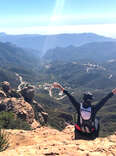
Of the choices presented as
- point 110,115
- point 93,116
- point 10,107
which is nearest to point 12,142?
point 93,116

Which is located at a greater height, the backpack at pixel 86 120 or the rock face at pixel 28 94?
the backpack at pixel 86 120

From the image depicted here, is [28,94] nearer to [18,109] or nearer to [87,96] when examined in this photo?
[18,109]

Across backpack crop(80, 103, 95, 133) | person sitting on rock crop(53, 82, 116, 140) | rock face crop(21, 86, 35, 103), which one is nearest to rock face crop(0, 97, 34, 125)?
rock face crop(21, 86, 35, 103)

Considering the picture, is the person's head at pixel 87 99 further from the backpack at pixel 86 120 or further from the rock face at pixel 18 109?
the rock face at pixel 18 109

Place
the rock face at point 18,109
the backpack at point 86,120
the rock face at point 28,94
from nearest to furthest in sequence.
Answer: the backpack at point 86,120
the rock face at point 18,109
the rock face at point 28,94

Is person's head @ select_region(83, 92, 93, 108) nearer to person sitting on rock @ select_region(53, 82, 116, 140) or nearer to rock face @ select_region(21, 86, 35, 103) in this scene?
person sitting on rock @ select_region(53, 82, 116, 140)

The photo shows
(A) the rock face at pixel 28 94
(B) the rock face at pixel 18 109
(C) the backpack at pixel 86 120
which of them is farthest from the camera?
(A) the rock face at pixel 28 94

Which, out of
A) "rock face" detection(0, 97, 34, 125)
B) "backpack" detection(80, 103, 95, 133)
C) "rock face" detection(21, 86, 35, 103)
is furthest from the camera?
"rock face" detection(21, 86, 35, 103)

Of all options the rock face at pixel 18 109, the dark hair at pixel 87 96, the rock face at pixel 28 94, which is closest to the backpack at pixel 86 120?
the dark hair at pixel 87 96

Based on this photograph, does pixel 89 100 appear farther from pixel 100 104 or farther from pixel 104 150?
pixel 104 150

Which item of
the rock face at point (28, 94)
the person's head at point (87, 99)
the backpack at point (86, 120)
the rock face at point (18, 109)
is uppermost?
the person's head at point (87, 99)

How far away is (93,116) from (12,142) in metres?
6.63

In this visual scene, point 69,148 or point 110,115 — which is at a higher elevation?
point 69,148

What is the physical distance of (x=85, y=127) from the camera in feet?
38.1
